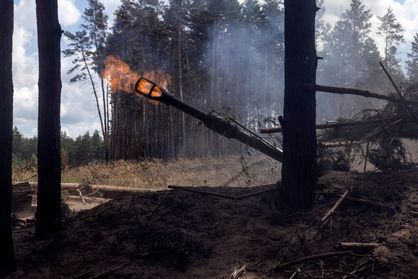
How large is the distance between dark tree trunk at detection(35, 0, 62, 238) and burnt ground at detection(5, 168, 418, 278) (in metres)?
0.40

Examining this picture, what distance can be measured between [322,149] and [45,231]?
429 centimetres

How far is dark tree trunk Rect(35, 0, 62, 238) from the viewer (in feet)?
20.5

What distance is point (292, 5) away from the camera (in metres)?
5.70

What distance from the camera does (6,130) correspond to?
5.42 metres

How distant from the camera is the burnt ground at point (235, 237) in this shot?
441 cm

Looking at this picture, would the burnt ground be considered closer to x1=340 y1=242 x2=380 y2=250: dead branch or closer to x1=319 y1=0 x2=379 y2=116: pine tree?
x1=340 y1=242 x2=380 y2=250: dead branch

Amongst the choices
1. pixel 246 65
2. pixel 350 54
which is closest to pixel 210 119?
pixel 246 65

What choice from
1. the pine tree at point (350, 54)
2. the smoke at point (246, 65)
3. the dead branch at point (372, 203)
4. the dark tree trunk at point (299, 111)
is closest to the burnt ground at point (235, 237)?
the dead branch at point (372, 203)

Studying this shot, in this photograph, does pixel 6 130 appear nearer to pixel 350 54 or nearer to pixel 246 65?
pixel 246 65

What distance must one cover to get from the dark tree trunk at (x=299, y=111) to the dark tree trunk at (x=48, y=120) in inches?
130

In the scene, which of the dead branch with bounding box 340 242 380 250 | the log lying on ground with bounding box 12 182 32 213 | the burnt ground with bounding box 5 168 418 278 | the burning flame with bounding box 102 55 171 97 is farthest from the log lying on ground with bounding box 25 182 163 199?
the dead branch with bounding box 340 242 380 250

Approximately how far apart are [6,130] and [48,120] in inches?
39.0

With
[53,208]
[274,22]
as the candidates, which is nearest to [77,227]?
[53,208]

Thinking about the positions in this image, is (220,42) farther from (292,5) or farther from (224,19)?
(292,5)
